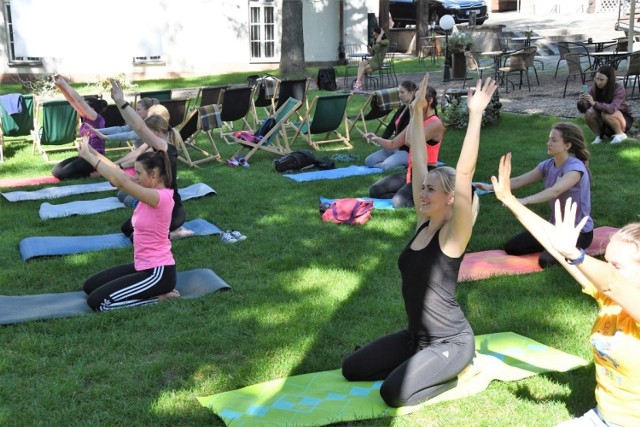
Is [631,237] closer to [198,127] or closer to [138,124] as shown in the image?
[138,124]

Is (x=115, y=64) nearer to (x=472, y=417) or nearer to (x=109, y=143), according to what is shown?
(x=109, y=143)

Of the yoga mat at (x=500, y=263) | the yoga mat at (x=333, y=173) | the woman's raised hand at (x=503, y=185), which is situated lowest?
the yoga mat at (x=500, y=263)

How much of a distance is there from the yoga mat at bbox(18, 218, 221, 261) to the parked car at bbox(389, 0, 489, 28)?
1094 inches

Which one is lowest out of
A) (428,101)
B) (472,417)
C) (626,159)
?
(472,417)

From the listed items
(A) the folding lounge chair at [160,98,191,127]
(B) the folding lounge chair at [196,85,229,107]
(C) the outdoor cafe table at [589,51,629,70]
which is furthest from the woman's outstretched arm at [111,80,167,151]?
(C) the outdoor cafe table at [589,51,629,70]

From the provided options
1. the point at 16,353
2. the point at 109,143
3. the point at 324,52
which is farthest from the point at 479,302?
the point at 324,52

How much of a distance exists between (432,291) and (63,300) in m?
2.98

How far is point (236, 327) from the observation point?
5141 millimetres

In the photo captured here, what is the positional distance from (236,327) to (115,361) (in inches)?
33.4

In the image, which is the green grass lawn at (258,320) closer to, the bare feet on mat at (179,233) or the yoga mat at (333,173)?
the bare feet on mat at (179,233)

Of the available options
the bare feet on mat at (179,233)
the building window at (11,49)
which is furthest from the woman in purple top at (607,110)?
the building window at (11,49)

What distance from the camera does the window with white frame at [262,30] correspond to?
24.9 m

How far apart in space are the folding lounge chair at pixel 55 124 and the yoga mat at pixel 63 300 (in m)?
5.58

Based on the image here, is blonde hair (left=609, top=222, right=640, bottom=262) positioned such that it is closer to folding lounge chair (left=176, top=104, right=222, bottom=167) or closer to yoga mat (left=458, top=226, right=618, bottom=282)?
yoga mat (left=458, top=226, right=618, bottom=282)
